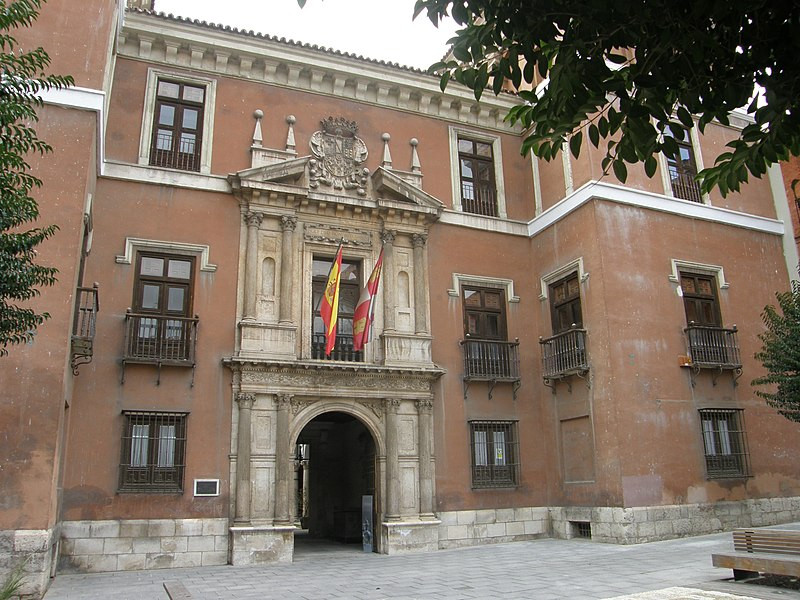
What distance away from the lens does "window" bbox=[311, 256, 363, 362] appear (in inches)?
602

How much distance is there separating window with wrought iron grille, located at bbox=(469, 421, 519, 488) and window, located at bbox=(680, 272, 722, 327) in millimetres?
5064

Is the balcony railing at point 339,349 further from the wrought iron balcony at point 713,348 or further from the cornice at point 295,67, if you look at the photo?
the wrought iron balcony at point 713,348

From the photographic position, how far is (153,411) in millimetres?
13383

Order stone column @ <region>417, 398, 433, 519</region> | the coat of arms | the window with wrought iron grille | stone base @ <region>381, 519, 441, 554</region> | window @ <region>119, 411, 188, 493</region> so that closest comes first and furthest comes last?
window @ <region>119, 411, 188, 493</region> → stone base @ <region>381, 519, 441, 554</region> → stone column @ <region>417, 398, 433, 519</region> → the window with wrought iron grille → the coat of arms

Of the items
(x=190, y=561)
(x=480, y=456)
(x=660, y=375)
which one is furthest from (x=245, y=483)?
(x=660, y=375)

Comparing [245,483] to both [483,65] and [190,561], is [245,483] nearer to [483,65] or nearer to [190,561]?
[190,561]

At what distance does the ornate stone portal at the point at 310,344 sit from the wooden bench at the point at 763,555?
7091mm

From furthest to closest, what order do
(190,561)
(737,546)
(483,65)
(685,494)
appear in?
(685,494), (190,561), (737,546), (483,65)

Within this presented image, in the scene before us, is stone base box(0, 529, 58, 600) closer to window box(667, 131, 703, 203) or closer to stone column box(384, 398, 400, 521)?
stone column box(384, 398, 400, 521)

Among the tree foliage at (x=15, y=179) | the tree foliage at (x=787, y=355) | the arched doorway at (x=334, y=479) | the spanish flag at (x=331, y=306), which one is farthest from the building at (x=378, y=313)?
the tree foliage at (x=15, y=179)

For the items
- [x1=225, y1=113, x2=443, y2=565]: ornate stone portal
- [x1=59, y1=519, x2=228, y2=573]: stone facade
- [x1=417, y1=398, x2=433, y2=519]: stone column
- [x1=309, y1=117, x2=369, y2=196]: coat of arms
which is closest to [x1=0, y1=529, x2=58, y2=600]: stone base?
[x1=59, y1=519, x2=228, y2=573]: stone facade

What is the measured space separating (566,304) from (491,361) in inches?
90.4

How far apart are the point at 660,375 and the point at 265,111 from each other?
10.9 meters

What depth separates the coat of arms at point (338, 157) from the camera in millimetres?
16136
